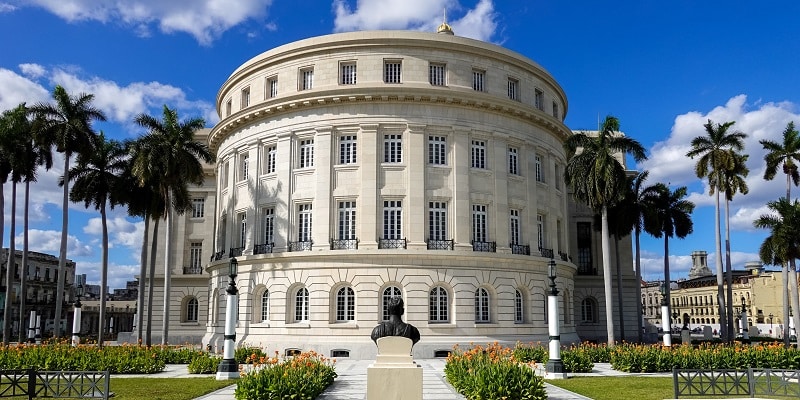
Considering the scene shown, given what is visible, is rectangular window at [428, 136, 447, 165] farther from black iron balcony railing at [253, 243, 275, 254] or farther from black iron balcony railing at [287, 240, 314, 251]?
black iron balcony railing at [253, 243, 275, 254]

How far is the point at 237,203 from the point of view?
135 ft

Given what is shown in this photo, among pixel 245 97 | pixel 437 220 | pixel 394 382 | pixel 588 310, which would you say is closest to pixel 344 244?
pixel 437 220

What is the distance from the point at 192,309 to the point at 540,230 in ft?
93.8

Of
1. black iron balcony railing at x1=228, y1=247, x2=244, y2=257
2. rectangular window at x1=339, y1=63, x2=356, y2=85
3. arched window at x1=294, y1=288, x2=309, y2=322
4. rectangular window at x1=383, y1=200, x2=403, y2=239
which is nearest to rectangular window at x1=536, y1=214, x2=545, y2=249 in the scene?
rectangular window at x1=383, y1=200, x2=403, y2=239

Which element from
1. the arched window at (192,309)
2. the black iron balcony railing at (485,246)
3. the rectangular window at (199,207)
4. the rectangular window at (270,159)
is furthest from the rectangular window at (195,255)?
the black iron balcony railing at (485,246)

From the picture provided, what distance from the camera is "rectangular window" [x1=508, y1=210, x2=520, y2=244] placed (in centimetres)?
3819

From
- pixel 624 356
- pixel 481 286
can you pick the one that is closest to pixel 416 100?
pixel 481 286

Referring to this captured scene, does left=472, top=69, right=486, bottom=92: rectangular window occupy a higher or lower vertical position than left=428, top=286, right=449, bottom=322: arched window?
higher

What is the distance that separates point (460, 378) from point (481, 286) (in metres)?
17.2

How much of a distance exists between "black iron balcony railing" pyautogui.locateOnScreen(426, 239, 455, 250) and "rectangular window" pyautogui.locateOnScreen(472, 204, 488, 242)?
175 centimetres

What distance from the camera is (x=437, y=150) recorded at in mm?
37156

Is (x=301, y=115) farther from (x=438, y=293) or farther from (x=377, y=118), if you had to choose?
(x=438, y=293)

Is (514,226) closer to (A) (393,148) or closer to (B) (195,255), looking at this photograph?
(A) (393,148)

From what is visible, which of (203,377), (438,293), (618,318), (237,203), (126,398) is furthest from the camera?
(618,318)
